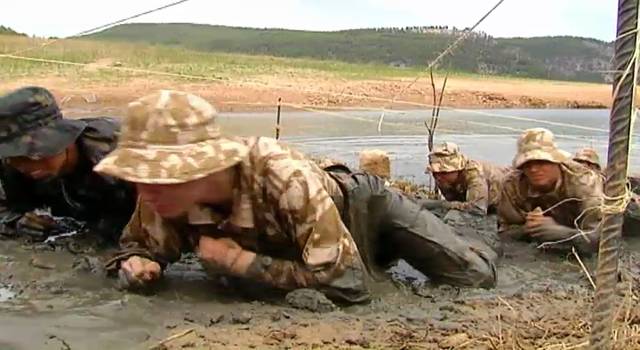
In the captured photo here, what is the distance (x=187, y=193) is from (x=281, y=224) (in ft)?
1.94

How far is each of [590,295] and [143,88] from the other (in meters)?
17.8

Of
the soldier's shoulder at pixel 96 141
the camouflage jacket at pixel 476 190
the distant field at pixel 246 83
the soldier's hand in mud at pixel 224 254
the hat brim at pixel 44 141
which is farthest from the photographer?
the distant field at pixel 246 83

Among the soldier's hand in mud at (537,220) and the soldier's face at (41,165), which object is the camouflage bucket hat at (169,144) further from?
the soldier's hand in mud at (537,220)

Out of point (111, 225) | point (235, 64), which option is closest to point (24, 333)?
point (111, 225)

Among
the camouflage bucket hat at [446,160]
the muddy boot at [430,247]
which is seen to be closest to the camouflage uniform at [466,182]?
the camouflage bucket hat at [446,160]

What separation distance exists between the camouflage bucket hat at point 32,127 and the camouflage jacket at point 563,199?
121 inches

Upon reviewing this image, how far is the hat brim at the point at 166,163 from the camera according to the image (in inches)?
148

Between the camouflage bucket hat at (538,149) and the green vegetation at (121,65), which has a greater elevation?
the camouflage bucket hat at (538,149)

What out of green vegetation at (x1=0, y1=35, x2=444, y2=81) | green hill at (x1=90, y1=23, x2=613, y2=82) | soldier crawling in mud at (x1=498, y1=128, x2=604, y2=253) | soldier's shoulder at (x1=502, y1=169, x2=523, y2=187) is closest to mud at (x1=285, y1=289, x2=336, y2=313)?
soldier crawling in mud at (x1=498, y1=128, x2=604, y2=253)

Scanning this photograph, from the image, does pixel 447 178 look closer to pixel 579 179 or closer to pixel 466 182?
pixel 466 182

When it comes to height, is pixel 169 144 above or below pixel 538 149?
above

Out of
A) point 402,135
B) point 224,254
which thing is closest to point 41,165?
point 224,254

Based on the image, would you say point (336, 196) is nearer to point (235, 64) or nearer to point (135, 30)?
point (235, 64)

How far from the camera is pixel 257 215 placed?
4.38 metres
